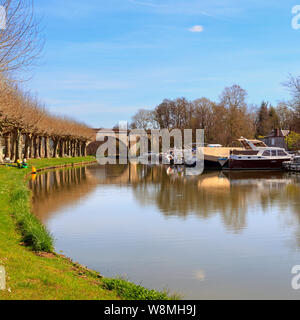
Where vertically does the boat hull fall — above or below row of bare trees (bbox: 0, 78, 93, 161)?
below

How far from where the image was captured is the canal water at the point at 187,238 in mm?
8367

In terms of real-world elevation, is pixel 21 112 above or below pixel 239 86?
below

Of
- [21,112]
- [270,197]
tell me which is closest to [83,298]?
[270,197]

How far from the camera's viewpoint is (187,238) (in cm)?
1202

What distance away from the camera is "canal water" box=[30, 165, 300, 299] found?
8367 millimetres

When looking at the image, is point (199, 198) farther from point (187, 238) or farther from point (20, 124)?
point (20, 124)

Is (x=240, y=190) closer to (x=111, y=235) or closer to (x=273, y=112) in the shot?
(x=111, y=235)

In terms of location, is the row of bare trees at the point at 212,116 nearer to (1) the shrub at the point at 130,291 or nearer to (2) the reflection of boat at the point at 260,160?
Result: (2) the reflection of boat at the point at 260,160

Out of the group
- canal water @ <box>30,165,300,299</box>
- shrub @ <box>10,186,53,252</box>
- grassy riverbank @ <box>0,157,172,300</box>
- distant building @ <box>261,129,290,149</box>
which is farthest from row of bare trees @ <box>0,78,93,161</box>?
distant building @ <box>261,129,290,149</box>

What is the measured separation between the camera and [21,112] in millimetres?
37000

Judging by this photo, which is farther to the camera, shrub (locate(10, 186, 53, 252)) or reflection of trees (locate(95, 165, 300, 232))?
reflection of trees (locate(95, 165, 300, 232))

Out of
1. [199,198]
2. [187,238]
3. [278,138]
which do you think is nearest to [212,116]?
[278,138]

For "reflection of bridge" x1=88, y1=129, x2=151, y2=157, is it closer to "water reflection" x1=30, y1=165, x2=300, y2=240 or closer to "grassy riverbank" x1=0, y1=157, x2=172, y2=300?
"water reflection" x1=30, y1=165, x2=300, y2=240
